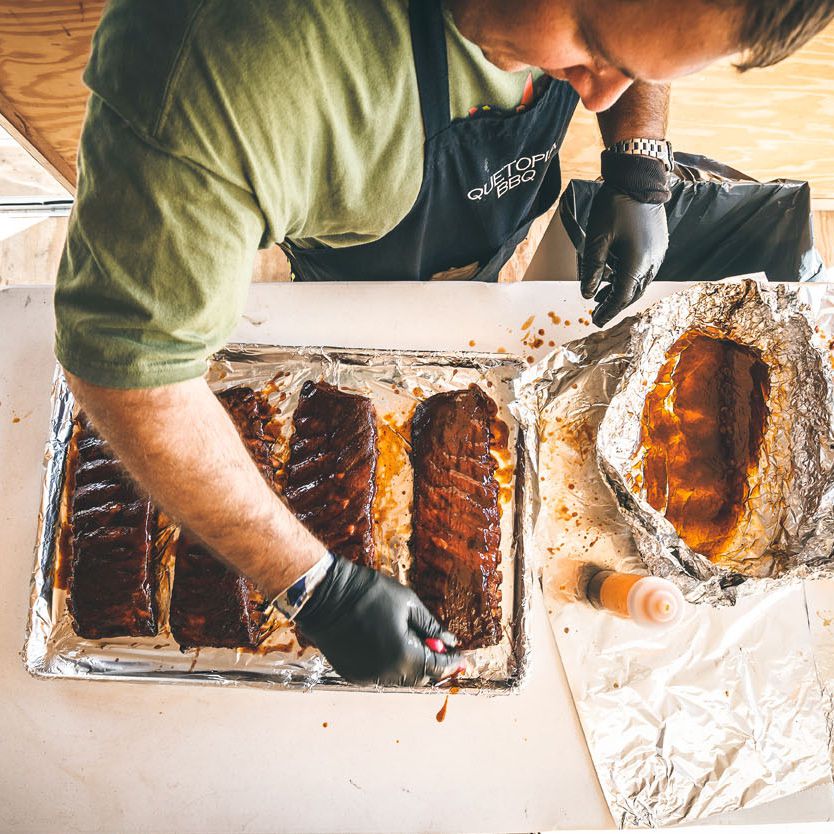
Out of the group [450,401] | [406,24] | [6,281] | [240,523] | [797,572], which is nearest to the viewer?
[406,24]

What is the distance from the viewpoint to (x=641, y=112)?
2.05 metres

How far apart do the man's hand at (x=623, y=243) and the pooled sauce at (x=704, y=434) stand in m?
0.27

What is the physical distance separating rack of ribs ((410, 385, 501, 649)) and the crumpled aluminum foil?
0.43m

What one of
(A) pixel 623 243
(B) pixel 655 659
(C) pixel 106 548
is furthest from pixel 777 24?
(C) pixel 106 548

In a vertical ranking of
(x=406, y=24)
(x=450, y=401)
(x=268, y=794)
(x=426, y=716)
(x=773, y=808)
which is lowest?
(x=773, y=808)

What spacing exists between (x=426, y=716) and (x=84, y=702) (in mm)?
1144

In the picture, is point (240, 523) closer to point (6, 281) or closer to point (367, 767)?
point (367, 767)

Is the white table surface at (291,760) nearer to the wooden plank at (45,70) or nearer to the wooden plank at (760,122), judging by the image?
A: the wooden plank at (45,70)

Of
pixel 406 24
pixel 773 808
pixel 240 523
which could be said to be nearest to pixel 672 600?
pixel 773 808

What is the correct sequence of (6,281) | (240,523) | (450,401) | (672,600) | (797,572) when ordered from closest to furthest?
(240,523)
(672,600)
(797,572)
(450,401)
(6,281)

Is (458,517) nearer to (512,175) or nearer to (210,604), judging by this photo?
(210,604)

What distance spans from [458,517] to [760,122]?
2.86 metres

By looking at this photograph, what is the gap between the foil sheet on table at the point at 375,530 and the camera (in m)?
2.02

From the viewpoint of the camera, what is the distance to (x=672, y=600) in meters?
1.82
